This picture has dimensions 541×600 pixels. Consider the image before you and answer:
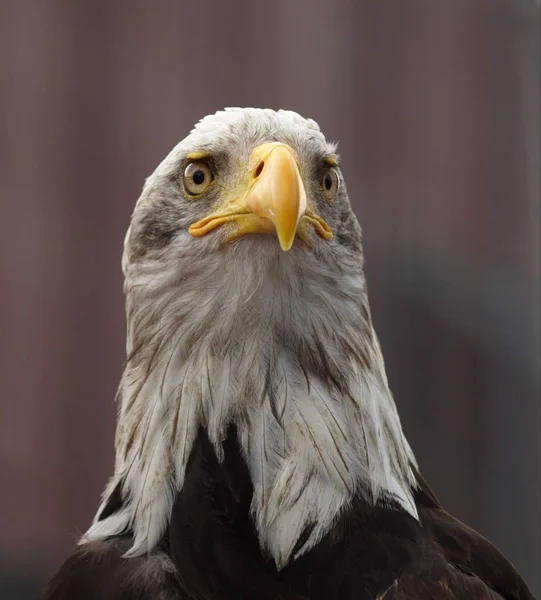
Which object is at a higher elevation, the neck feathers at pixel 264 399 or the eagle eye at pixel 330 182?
the eagle eye at pixel 330 182

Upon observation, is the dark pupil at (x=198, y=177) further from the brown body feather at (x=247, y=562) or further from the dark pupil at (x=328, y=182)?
the brown body feather at (x=247, y=562)

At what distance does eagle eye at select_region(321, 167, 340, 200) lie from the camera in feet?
3.92

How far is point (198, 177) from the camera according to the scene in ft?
3.82

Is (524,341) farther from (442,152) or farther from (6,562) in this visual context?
(6,562)

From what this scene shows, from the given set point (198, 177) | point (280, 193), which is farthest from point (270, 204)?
point (198, 177)

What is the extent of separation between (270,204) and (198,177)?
7.5 inches

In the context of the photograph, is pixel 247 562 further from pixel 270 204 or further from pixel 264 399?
pixel 270 204

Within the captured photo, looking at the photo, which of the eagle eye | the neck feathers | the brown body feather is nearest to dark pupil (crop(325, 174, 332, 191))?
the eagle eye

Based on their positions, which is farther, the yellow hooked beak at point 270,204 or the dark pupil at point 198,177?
the dark pupil at point 198,177

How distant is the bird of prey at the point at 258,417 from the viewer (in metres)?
1.04

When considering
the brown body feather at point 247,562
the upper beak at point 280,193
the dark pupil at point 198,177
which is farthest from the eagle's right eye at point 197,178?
the brown body feather at point 247,562

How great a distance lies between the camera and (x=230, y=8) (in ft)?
8.30

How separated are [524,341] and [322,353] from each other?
1.38 metres

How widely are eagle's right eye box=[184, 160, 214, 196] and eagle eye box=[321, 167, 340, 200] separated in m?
0.16
